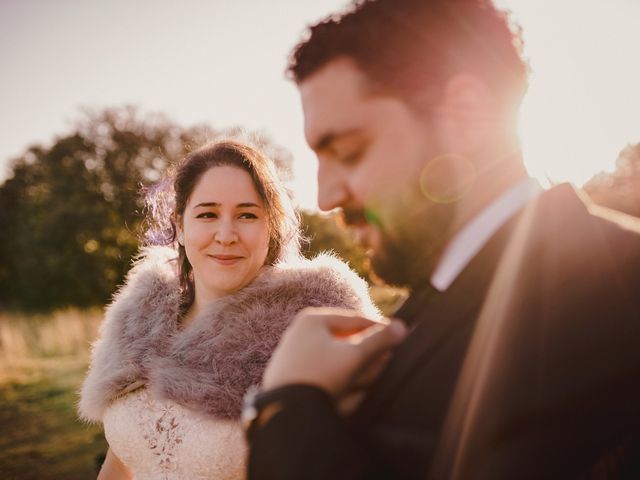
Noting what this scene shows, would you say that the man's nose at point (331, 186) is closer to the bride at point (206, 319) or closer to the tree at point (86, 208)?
the bride at point (206, 319)

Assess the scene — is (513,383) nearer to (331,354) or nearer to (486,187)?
(331,354)

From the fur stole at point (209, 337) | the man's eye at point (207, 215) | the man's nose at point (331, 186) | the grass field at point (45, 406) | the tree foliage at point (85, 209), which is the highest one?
the tree foliage at point (85, 209)

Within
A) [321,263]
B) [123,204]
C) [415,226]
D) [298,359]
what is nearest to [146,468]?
[321,263]

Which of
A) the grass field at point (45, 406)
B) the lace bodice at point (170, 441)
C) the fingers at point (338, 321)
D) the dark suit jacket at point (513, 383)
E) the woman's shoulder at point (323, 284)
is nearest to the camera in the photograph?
the dark suit jacket at point (513, 383)

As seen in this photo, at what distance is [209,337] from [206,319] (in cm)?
11

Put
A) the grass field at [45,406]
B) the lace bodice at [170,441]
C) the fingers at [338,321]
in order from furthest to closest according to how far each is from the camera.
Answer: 1. the grass field at [45,406]
2. the lace bodice at [170,441]
3. the fingers at [338,321]

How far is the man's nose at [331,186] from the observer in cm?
124

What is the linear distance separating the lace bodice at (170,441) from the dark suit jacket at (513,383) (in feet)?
4.91

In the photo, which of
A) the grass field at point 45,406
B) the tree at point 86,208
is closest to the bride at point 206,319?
the grass field at point 45,406

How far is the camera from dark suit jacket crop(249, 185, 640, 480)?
2.80ft

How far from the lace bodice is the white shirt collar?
165cm

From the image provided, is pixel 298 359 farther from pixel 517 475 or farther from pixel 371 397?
pixel 517 475

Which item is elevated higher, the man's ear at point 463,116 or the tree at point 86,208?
the tree at point 86,208

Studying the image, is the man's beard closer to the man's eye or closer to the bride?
the bride
